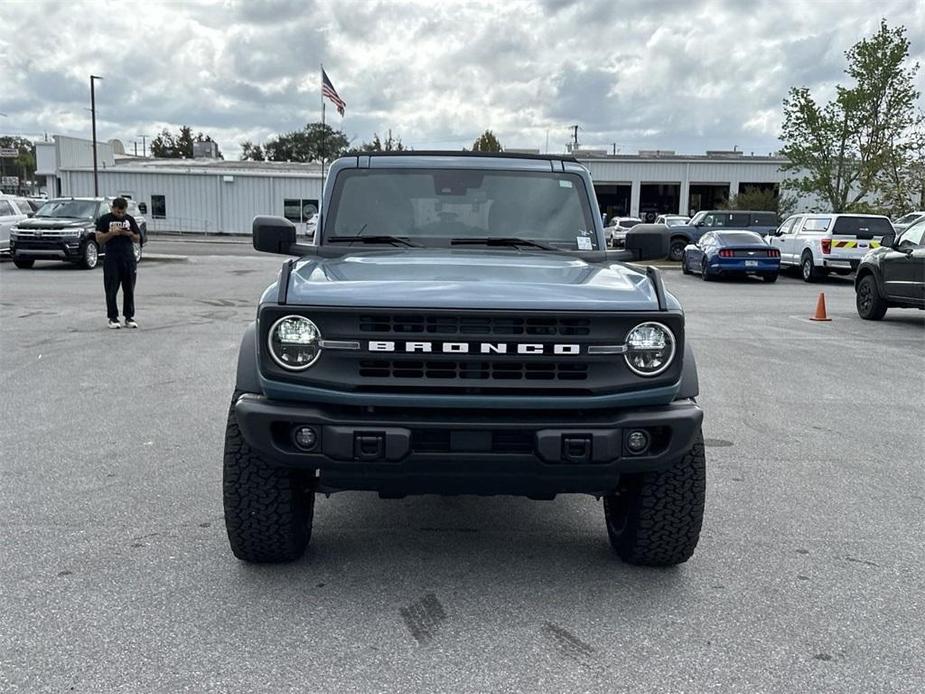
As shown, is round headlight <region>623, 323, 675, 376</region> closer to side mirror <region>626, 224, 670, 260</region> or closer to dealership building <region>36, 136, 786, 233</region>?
side mirror <region>626, 224, 670, 260</region>

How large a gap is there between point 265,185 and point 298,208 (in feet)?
7.33

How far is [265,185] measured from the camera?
157 ft

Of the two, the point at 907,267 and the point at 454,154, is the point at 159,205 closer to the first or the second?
the point at 907,267

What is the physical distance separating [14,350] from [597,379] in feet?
28.2

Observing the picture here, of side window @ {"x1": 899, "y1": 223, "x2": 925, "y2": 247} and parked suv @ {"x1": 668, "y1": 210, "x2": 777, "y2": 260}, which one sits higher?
parked suv @ {"x1": 668, "y1": 210, "x2": 777, "y2": 260}

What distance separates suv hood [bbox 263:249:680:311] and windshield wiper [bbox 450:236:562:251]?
0.47 meters

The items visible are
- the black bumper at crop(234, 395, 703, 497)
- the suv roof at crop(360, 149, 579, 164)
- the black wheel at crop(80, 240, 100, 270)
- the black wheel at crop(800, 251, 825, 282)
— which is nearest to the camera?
the black bumper at crop(234, 395, 703, 497)

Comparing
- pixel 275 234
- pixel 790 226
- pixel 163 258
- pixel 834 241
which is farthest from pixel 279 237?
pixel 163 258

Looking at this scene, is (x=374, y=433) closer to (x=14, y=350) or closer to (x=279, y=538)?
(x=279, y=538)

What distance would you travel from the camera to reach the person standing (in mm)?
10914

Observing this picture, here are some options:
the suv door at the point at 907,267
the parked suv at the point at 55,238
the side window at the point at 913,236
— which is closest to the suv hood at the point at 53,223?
the parked suv at the point at 55,238

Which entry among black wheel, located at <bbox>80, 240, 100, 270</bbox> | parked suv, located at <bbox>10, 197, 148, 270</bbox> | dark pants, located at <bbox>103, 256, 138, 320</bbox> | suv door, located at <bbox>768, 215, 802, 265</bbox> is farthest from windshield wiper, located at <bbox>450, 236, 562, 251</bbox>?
suv door, located at <bbox>768, 215, 802, 265</bbox>

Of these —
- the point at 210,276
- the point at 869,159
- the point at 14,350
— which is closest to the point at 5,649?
the point at 14,350

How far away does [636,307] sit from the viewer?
345 centimetres
